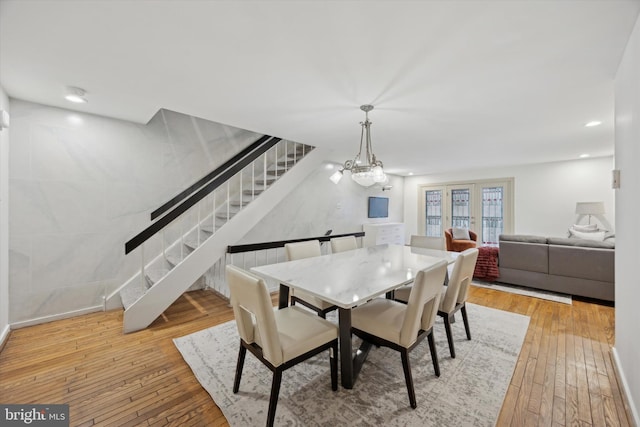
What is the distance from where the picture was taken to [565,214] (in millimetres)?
5637

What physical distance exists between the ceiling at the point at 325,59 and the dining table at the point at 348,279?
61.6 inches

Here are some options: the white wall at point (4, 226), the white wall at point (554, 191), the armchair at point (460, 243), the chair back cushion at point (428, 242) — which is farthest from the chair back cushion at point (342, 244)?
the white wall at point (554, 191)

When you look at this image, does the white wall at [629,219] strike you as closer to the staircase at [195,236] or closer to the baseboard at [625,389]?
the baseboard at [625,389]

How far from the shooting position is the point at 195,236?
388cm

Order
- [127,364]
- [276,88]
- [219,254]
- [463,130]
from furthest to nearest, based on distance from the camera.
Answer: [463,130] → [219,254] → [276,88] → [127,364]

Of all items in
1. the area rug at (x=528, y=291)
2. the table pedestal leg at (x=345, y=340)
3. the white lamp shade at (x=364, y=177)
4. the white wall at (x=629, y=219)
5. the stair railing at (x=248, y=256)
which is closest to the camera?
the white wall at (x=629, y=219)

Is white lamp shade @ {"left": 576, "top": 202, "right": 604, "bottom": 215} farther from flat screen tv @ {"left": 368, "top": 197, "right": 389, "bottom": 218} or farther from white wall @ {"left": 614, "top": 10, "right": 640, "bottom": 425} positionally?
white wall @ {"left": 614, "top": 10, "right": 640, "bottom": 425}

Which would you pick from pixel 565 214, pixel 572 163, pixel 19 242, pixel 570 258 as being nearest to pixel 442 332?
pixel 570 258

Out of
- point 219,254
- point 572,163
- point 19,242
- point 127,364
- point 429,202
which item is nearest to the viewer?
point 127,364

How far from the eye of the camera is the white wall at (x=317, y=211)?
4.63 m

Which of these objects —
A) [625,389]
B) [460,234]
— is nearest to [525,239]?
[460,234]

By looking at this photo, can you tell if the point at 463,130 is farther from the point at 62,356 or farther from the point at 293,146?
the point at 62,356

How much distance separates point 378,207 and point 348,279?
5226mm

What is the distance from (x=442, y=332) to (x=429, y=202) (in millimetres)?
5740
